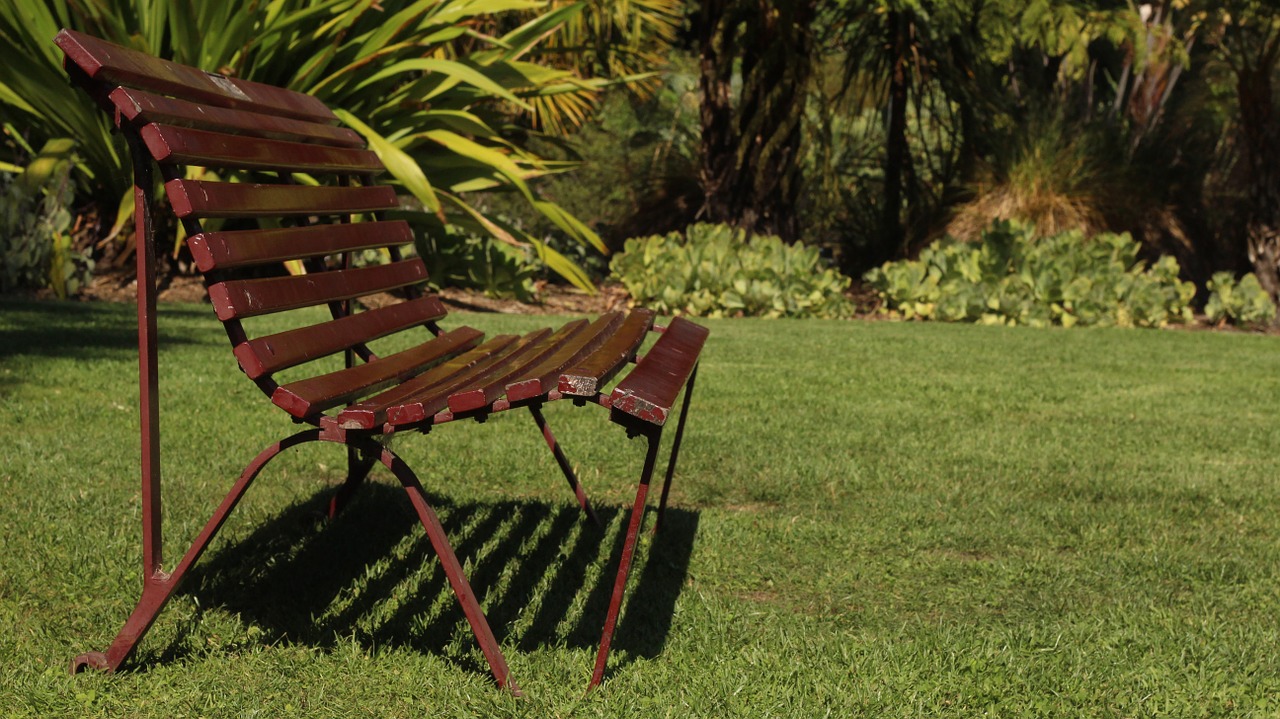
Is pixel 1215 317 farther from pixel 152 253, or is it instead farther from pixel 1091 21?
pixel 152 253

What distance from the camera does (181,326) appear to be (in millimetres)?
6863

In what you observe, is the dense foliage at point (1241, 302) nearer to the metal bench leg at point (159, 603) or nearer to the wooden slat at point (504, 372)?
the wooden slat at point (504, 372)

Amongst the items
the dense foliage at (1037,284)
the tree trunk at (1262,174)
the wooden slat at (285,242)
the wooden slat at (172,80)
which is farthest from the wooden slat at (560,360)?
the tree trunk at (1262,174)

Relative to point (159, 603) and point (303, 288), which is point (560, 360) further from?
point (159, 603)

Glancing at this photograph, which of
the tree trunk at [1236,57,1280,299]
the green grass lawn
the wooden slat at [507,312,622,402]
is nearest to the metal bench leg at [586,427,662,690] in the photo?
the green grass lawn

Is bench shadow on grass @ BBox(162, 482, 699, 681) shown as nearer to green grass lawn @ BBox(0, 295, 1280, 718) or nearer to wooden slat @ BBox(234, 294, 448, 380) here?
green grass lawn @ BBox(0, 295, 1280, 718)

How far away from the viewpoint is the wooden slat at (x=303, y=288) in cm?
244

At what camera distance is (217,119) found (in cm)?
266

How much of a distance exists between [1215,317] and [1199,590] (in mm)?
8000

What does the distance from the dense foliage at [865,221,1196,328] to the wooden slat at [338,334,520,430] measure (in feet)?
23.8

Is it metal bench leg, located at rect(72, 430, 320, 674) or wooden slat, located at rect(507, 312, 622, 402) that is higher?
wooden slat, located at rect(507, 312, 622, 402)

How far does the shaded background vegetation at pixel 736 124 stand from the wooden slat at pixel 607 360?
12.6 ft

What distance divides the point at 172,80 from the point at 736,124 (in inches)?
343

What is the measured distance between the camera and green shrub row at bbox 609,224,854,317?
31.7 feet
